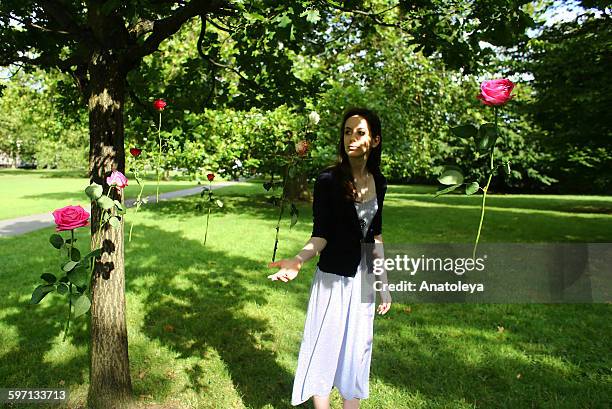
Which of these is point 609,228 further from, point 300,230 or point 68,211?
point 68,211

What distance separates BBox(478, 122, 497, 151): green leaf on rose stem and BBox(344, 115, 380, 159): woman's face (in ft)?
2.68

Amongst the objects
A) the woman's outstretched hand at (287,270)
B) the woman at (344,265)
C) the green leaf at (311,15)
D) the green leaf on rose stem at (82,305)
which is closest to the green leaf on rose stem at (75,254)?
the green leaf on rose stem at (82,305)

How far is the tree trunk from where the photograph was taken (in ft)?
8.66

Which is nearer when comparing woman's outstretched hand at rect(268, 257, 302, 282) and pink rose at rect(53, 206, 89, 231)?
pink rose at rect(53, 206, 89, 231)

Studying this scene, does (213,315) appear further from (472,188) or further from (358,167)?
(472,188)

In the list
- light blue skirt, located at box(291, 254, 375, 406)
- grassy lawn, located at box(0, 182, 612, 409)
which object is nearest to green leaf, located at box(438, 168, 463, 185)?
light blue skirt, located at box(291, 254, 375, 406)

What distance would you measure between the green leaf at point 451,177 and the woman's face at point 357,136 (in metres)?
0.79

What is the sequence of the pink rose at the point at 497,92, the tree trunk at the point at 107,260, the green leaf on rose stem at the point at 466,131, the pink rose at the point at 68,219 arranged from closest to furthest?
the pink rose at the point at 497,92 → the green leaf on rose stem at the point at 466,131 → the pink rose at the point at 68,219 → the tree trunk at the point at 107,260

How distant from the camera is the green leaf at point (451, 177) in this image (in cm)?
153

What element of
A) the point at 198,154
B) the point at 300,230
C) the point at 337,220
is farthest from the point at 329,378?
the point at 198,154

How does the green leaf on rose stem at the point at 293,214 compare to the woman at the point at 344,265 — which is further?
the green leaf on rose stem at the point at 293,214

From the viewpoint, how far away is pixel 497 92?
58.7 inches

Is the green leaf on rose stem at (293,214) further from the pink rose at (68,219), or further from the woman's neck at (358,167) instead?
the pink rose at (68,219)

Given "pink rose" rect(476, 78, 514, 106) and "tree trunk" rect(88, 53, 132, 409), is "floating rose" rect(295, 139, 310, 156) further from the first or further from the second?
"tree trunk" rect(88, 53, 132, 409)
